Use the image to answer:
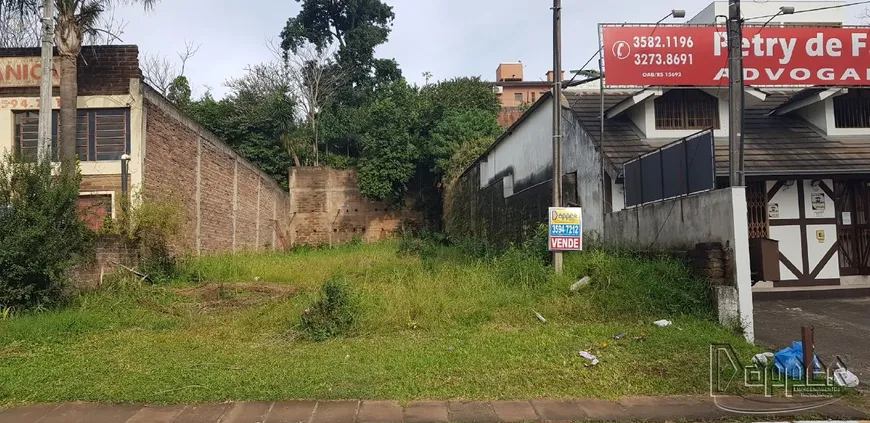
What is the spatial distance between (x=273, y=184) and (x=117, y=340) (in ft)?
55.4

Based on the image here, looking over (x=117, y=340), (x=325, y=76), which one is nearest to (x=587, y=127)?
(x=117, y=340)

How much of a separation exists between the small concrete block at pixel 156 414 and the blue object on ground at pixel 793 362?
19.1 ft

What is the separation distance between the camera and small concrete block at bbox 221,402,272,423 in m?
4.45

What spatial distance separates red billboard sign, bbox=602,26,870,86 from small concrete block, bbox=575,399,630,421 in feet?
25.9

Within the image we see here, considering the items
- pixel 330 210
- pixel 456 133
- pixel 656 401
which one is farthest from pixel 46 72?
pixel 456 133

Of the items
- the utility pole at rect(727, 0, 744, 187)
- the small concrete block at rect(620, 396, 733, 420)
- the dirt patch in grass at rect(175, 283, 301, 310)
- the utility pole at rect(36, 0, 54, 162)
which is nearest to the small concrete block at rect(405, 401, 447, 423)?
the small concrete block at rect(620, 396, 733, 420)

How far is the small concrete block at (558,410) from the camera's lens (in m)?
4.47

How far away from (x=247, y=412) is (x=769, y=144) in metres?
11.4

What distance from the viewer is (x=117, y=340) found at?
7.01 metres

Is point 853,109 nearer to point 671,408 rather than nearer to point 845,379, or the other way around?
point 845,379

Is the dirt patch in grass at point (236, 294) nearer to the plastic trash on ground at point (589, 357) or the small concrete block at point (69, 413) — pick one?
the small concrete block at point (69, 413)

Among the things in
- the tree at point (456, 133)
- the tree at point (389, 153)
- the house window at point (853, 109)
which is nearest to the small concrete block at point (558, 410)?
the house window at point (853, 109)

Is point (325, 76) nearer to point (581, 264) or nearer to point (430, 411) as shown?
point (581, 264)

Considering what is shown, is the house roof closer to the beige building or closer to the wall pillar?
the wall pillar
